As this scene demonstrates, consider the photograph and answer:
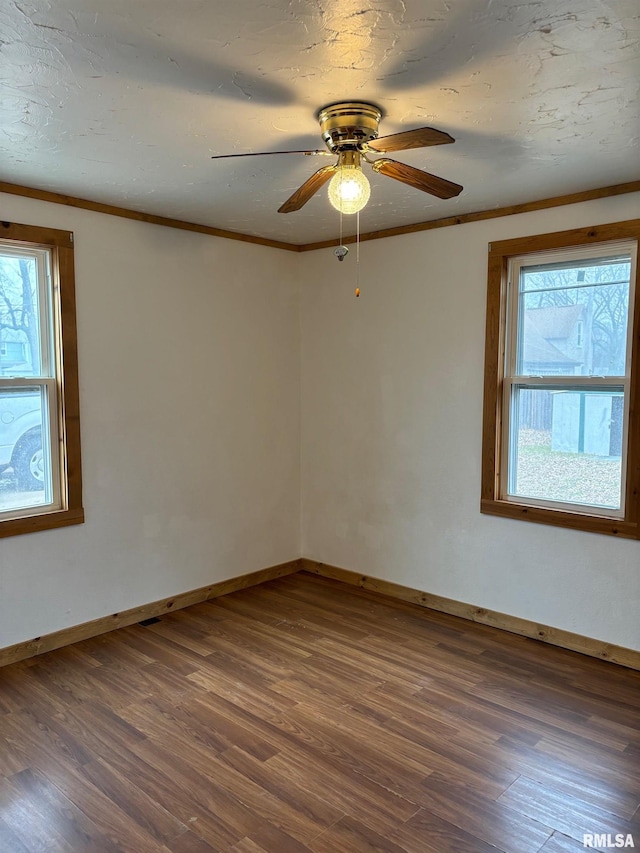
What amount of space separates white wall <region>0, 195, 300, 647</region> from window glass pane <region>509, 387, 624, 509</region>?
1.85m

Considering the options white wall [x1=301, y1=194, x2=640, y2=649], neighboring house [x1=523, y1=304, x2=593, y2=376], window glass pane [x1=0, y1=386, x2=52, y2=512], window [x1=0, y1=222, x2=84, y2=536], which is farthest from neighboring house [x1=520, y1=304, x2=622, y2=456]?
window glass pane [x1=0, y1=386, x2=52, y2=512]

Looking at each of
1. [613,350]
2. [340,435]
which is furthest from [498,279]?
[340,435]

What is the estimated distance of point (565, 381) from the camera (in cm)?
351

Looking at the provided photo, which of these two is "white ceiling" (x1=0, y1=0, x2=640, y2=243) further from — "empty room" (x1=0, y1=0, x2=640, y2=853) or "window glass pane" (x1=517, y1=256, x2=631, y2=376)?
"window glass pane" (x1=517, y1=256, x2=631, y2=376)

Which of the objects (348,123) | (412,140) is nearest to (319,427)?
(348,123)

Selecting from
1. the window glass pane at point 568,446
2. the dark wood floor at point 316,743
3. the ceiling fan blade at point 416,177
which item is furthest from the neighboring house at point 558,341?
the dark wood floor at point 316,743

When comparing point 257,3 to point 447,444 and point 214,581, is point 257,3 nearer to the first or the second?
point 447,444

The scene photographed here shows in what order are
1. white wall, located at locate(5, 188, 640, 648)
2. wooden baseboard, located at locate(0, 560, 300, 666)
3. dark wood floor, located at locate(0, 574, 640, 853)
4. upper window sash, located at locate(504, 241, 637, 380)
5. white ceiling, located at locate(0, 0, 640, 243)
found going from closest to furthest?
white ceiling, located at locate(0, 0, 640, 243)
dark wood floor, located at locate(0, 574, 640, 853)
upper window sash, located at locate(504, 241, 637, 380)
wooden baseboard, located at locate(0, 560, 300, 666)
white wall, located at locate(5, 188, 640, 648)

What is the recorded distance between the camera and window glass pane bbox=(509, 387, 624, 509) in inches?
133

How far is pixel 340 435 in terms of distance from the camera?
4676 millimetres

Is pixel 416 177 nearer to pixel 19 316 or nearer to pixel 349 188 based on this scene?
pixel 349 188

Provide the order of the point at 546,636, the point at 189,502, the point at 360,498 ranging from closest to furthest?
the point at 546,636 → the point at 189,502 → the point at 360,498

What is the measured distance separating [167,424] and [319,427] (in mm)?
1286

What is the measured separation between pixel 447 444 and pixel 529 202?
5.06 feet
